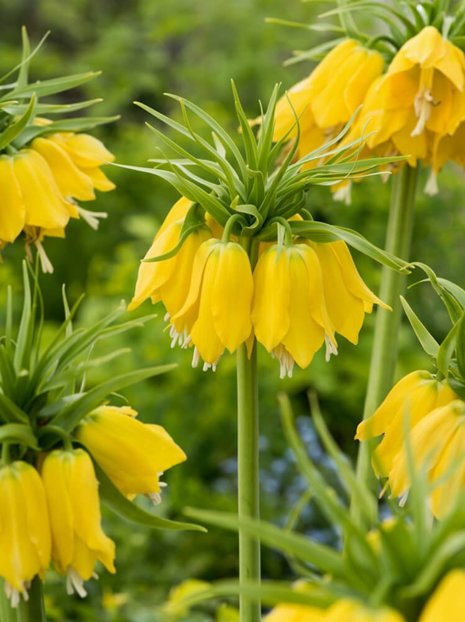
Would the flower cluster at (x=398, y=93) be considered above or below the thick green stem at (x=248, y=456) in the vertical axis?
above

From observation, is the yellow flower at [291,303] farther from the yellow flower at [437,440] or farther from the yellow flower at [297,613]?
the yellow flower at [297,613]

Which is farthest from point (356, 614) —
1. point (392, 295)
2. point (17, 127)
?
point (392, 295)

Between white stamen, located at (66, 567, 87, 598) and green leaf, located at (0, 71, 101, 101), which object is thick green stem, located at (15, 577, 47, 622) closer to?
white stamen, located at (66, 567, 87, 598)

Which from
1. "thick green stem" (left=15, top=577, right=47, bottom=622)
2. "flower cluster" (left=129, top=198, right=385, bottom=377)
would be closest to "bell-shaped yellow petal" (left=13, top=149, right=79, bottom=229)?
"flower cluster" (left=129, top=198, right=385, bottom=377)

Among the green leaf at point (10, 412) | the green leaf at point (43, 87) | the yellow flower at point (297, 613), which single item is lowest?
the yellow flower at point (297, 613)

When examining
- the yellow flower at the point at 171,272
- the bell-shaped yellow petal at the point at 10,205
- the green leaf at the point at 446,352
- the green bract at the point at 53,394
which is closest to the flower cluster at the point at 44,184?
the bell-shaped yellow petal at the point at 10,205

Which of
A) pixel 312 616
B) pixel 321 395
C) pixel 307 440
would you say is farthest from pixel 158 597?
pixel 312 616
